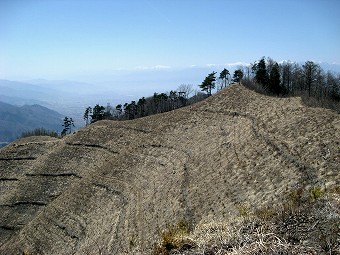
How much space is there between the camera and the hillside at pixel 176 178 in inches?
698

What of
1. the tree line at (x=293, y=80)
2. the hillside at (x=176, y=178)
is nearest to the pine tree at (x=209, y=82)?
the tree line at (x=293, y=80)

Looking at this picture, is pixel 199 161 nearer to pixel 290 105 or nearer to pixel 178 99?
pixel 290 105

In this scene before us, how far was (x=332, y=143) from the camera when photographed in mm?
23453

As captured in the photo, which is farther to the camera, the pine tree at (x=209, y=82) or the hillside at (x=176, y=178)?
the pine tree at (x=209, y=82)

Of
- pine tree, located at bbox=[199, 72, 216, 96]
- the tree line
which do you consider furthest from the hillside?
pine tree, located at bbox=[199, 72, 216, 96]

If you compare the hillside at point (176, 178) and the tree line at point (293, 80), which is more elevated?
the tree line at point (293, 80)

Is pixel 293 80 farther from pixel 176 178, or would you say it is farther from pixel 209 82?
pixel 176 178

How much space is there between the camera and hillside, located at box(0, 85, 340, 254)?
17.7 metres

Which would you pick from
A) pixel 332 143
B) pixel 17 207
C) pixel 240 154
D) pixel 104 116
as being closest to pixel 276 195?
pixel 332 143

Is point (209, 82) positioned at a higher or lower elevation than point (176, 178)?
higher

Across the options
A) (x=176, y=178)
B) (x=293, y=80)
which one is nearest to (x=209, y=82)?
(x=293, y=80)

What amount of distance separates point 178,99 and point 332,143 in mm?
83165

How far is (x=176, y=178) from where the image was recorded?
34344mm

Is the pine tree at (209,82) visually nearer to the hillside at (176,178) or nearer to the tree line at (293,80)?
the tree line at (293,80)
